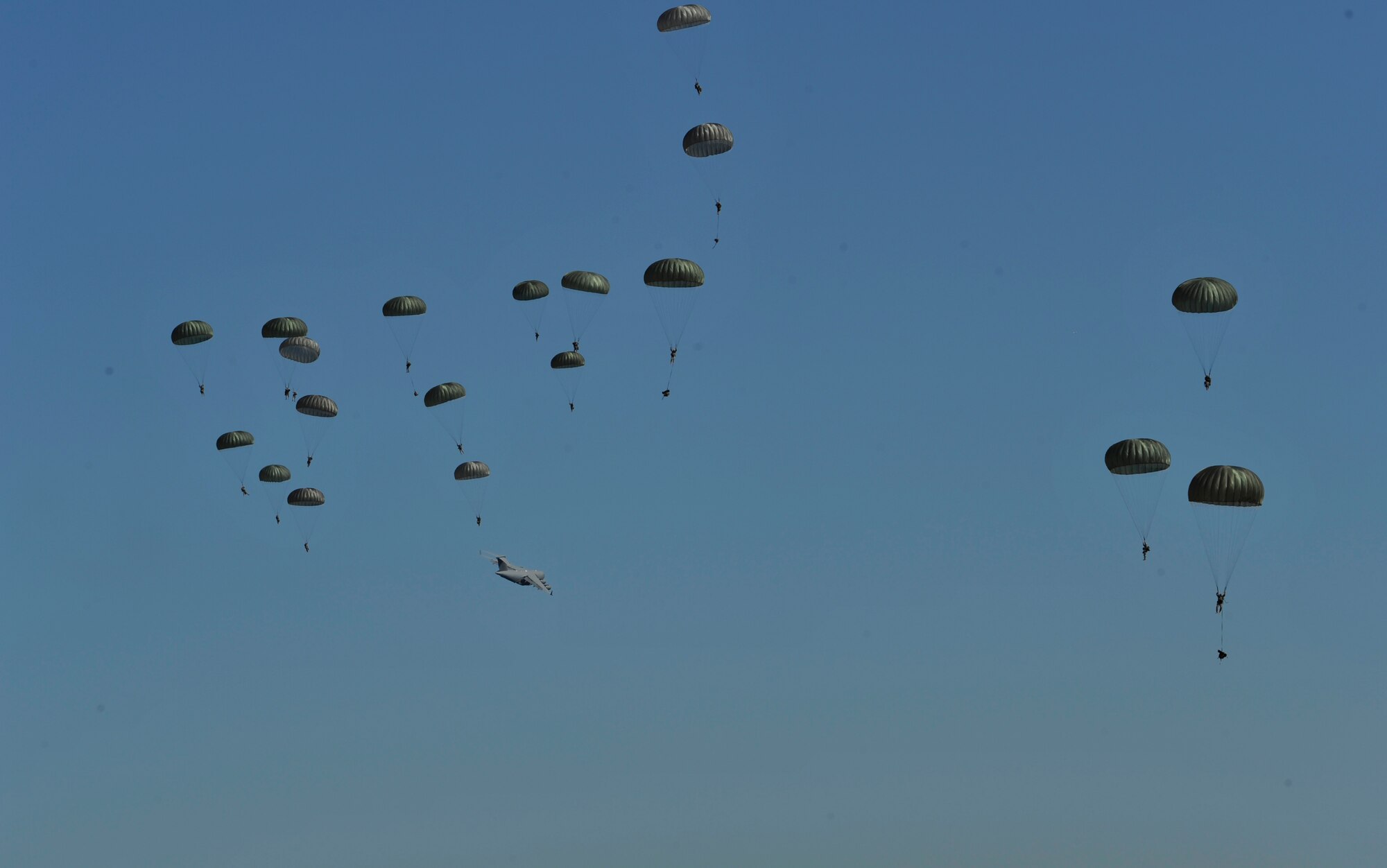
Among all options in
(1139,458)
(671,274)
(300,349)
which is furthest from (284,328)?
(1139,458)

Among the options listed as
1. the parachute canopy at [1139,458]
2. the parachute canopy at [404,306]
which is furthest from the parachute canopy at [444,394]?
the parachute canopy at [1139,458]

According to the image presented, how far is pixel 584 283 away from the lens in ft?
335

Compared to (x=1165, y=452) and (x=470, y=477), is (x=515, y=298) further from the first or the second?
(x=1165, y=452)

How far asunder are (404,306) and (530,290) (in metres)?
6.81

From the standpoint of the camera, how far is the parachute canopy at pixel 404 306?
10450 centimetres

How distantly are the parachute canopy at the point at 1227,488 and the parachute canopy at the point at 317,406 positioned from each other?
48863 millimetres

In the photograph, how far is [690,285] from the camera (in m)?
99.2

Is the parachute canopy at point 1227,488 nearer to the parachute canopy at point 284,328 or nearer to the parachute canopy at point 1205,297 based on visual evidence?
the parachute canopy at point 1205,297

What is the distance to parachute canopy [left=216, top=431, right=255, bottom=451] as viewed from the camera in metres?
110

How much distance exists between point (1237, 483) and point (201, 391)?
182 ft

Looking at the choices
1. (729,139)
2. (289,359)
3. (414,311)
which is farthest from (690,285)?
(289,359)

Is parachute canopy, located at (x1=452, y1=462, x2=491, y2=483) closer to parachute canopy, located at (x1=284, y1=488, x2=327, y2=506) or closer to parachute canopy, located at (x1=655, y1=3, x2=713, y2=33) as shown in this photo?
parachute canopy, located at (x1=284, y1=488, x2=327, y2=506)

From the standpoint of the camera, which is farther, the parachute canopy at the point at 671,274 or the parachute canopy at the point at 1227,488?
the parachute canopy at the point at 671,274

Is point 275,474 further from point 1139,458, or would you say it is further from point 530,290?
point 1139,458
